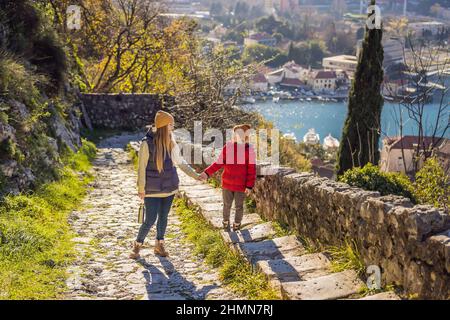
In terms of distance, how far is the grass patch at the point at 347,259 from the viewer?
546 centimetres

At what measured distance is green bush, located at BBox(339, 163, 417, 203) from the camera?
811 centimetres

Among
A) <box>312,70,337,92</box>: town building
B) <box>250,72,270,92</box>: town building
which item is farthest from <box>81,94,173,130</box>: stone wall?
<box>312,70,337,92</box>: town building

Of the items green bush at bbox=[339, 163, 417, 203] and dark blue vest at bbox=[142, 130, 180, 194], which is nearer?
dark blue vest at bbox=[142, 130, 180, 194]

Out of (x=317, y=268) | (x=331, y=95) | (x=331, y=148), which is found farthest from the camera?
(x=331, y=95)

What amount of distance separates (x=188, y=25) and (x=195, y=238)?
21525 millimetres

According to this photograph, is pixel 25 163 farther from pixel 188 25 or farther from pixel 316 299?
pixel 188 25

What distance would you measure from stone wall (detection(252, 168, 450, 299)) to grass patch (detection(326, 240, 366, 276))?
6cm

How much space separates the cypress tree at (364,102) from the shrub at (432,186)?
10.1 m

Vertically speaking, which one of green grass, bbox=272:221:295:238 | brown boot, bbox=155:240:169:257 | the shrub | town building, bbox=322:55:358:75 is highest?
the shrub

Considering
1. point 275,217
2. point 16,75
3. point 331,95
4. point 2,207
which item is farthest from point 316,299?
point 331,95

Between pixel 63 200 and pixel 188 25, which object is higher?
pixel 188 25

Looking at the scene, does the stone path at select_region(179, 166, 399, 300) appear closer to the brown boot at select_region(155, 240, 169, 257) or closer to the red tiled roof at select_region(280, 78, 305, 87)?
the brown boot at select_region(155, 240, 169, 257)
